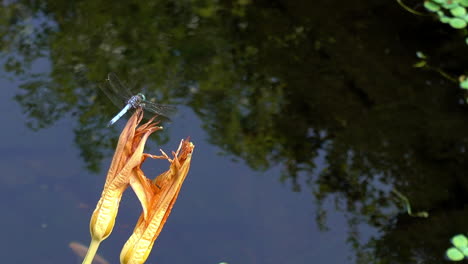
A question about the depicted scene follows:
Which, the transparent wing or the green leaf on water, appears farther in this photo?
the green leaf on water

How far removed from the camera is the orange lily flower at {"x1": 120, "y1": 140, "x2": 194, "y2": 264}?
127cm

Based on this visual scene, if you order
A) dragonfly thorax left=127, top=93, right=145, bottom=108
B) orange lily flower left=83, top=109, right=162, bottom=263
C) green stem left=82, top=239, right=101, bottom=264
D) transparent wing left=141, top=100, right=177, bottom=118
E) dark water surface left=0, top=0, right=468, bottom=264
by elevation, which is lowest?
dark water surface left=0, top=0, right=468, bottom=264

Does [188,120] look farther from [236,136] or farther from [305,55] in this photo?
[305,55]

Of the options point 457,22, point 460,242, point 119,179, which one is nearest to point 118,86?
point 119,179

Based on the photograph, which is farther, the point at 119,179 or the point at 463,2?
the point at 463,2

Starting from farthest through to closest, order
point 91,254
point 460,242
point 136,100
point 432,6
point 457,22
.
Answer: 1. point 432,6
2. point 457,22
3. point 460,242
4. point 136,100
5. point 91,254

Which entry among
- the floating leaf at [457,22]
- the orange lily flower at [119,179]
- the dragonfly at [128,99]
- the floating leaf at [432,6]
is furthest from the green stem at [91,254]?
the floating leaf at [432,6]

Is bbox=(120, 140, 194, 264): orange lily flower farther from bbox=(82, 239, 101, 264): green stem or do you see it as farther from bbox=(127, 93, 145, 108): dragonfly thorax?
bbox=(127, 93, 145, 108): dragonfly thorax

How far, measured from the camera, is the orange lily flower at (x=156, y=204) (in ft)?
4.16

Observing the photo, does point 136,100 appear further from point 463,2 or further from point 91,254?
point 463,2

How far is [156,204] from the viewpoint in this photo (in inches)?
50.8

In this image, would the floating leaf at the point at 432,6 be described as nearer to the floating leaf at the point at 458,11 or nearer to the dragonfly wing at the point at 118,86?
the floating leaf at the point at 458,11

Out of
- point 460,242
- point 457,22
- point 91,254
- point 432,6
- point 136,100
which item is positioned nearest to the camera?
point 91,254

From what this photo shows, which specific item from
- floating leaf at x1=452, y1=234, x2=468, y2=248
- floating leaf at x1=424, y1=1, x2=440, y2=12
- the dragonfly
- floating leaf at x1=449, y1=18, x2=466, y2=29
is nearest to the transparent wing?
the dragonfly
